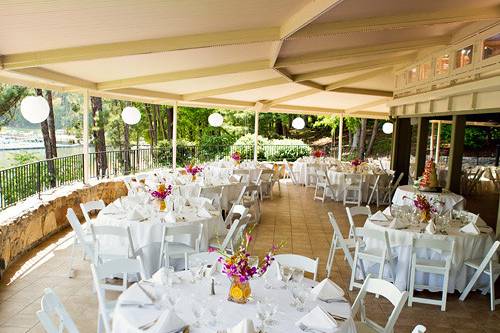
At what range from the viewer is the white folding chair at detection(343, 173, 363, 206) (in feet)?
36.2

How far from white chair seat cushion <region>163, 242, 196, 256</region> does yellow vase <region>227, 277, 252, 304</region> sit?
2.28m

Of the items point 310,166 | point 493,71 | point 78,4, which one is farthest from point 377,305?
point 310,166

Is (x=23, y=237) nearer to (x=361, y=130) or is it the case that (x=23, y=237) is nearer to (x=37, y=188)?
(x=37, y=188)

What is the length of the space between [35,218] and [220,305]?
4.88m

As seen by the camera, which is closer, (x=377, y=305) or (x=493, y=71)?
(x=377, y=305)

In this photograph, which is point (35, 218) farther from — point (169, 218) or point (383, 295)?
point (383, 295)

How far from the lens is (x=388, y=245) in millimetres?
5238

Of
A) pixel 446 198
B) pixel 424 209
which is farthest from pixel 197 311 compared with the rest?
pixel 446 198

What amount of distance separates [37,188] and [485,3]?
302 inches

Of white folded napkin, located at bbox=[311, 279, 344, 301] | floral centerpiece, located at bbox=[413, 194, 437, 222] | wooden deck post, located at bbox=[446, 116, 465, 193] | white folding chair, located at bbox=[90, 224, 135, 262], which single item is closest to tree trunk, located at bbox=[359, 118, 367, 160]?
wooden deck post, located at bbox=[446, 116, 465, 193]

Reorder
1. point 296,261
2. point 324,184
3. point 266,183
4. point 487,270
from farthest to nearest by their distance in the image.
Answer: point 266,183 < point 324,184 < point 487,270 < point 296,261

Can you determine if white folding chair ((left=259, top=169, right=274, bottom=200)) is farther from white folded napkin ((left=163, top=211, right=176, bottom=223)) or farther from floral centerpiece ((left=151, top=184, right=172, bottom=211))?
white folded napkin ((left=163, top=211, right=176, bottom=223))

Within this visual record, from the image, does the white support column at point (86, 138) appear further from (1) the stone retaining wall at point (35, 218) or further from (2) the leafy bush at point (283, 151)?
(2) the leafy bush at point (283, 151)

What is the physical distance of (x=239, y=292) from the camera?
123 inches
